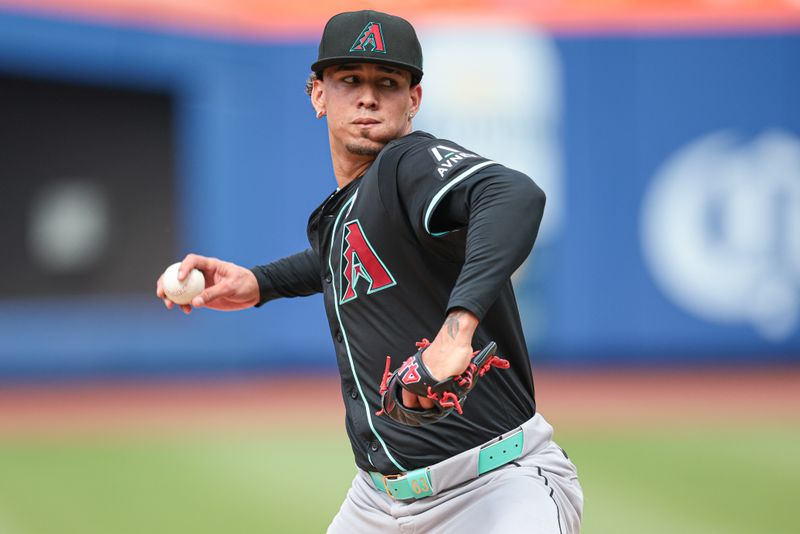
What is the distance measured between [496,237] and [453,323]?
23cm

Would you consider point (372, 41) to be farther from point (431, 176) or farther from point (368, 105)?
point (431, 176)

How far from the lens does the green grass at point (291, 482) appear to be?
22.1 feet

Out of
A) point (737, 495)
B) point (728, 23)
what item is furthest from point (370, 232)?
point (728, 23)

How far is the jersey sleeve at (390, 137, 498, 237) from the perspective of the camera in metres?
2.80

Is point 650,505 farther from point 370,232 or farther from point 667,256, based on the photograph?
point 667,256

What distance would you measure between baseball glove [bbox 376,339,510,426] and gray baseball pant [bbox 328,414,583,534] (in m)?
0.48

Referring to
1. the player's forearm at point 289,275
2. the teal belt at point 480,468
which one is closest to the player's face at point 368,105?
the player's forearm at point 289,275

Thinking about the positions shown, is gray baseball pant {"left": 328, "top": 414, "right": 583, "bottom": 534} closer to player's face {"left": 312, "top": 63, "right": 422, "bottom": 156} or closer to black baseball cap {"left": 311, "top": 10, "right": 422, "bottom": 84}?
player's face {"left": 312, "top": 63, "right": 422, "bottom": 156}

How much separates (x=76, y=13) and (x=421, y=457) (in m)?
10.3

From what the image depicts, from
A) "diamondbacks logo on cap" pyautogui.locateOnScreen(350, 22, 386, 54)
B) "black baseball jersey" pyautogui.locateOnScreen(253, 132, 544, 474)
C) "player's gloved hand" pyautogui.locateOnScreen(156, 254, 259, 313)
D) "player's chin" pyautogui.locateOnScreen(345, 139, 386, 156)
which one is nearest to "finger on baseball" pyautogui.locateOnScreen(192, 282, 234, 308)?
"player's gloved hand" pyautogui.locateOnScreen(156, 254, 259, 313)

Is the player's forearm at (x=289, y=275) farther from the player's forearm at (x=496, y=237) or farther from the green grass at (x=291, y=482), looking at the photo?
the green grass at (x=291, y=482)

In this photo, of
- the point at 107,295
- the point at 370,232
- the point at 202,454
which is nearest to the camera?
the point at 370,232

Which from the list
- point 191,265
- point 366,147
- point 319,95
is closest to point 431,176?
point 366,147

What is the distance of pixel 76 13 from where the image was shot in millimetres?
12219
